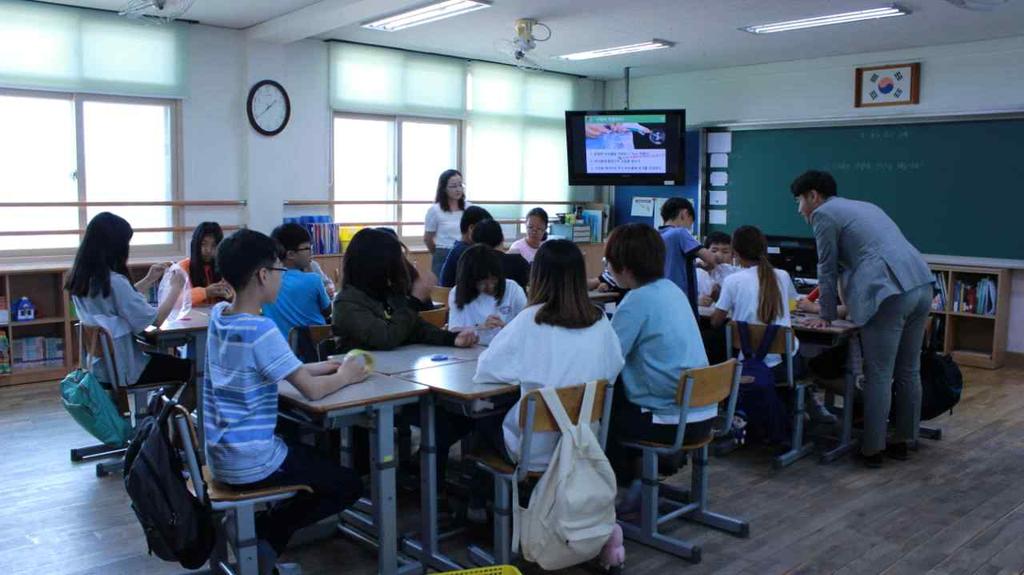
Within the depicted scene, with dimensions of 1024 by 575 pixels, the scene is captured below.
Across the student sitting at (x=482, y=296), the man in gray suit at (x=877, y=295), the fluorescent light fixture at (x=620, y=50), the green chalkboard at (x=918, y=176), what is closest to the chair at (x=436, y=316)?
the student sitting at (x=482, y=296)

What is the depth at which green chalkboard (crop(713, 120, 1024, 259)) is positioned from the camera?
725cm

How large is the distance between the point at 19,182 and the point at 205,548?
16.4ft

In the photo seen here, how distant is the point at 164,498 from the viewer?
94.9 inches

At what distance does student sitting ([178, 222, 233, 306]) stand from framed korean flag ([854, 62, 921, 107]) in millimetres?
6035

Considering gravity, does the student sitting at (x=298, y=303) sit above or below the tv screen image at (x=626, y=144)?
below

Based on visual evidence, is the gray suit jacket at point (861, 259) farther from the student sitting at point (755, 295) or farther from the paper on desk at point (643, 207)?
the paper on desk at point (643, 207)

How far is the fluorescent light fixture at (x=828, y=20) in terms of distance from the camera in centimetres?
625

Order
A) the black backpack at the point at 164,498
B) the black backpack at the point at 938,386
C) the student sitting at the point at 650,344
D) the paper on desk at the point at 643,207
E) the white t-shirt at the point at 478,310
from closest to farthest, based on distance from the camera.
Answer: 1. the black backpack at the point at 164,498
2. the student sitting at the point at 650,344
3. the white t-shirt at the point at 478,310
4. the black backpack at the point at 938,386
5. the paper on desk at the point at 643,207

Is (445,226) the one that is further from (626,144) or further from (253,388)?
(253,388)

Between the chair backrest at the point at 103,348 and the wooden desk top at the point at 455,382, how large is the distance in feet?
5.89

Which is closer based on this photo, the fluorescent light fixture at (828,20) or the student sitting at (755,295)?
the student sitting at (755,295)

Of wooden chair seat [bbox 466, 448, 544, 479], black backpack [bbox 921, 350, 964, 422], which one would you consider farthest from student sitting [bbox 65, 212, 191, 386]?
black backpack [bbox 921, 350, 964, 422]

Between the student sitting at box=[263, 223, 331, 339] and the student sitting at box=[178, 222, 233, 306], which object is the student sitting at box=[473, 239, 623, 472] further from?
the student sitting at box=[178, 222, 233, 306]

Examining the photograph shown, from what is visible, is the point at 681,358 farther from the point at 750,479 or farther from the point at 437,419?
the point at 750,479
